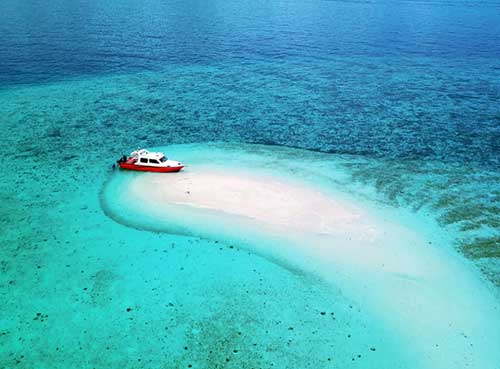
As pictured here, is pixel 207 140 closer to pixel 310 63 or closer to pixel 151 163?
pixel 151 163

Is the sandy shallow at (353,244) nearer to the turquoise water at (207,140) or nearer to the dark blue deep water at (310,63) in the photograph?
the turquoise water at (207,140)

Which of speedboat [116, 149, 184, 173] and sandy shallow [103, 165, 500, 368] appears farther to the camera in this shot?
speedboat [116, 149, 184, 173]

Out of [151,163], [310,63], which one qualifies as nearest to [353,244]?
[151,163]

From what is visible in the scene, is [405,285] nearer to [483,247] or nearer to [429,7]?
[483,247]

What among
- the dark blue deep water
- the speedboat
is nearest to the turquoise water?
the dark blue deep water

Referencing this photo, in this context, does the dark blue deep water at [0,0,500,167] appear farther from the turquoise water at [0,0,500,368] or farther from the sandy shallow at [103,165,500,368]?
the sandy shallow at [103,165,500,368]

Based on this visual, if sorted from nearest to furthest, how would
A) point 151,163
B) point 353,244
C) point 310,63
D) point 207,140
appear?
point 353,244, point 151,163, point 207,140, point 310,63
